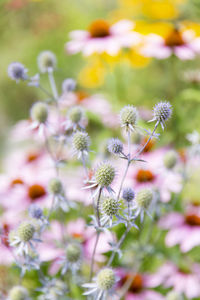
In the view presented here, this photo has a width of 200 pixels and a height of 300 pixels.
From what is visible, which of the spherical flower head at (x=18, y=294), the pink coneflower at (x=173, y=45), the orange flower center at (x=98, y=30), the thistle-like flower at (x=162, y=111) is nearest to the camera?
the thistle-like flower at (x=162, y=111)

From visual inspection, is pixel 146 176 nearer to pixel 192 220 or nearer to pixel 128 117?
pixel 192 220

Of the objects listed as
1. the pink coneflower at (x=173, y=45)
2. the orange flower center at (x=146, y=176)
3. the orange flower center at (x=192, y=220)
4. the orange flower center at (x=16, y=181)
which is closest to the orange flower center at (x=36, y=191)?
the orange flower center at (x=16, y=181)

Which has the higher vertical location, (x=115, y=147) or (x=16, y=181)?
(x=16, y=181)

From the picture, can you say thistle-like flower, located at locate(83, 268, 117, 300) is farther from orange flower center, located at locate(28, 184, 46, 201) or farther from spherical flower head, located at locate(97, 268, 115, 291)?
orange flower center, located at locate(28, 184, 46, 201)

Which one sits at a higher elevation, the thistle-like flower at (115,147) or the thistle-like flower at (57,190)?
the thistle-like flower at (57,190)

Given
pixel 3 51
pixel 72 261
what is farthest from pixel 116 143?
pixel 3 51

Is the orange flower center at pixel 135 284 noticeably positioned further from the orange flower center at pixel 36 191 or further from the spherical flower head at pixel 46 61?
the spherical flower head at pixel 46 61

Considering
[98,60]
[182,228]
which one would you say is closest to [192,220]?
[182,228]
